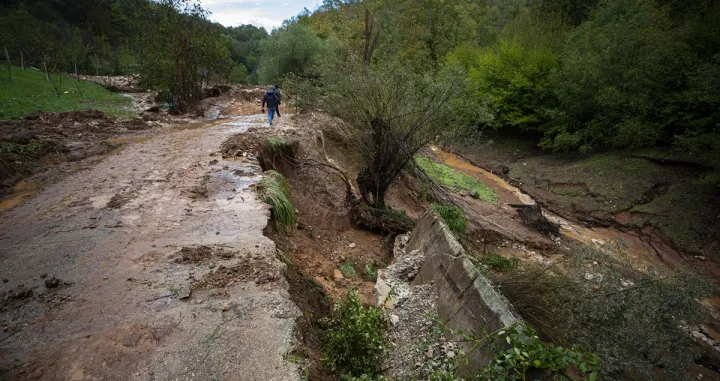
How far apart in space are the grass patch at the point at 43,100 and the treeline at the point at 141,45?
6.97 ft

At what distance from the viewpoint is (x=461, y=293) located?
16.2ft

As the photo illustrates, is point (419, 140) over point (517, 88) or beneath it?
beneath

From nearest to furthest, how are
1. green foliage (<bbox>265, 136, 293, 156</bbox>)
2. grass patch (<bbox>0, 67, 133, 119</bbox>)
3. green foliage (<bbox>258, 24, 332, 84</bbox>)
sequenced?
green foliage (<bbox>265, 136, 293, 156</bbox>), grass patch (<bbox>0, 67, 133, 119</bbox>), green foliage (<bbox>258, 24, 332, 84</bbox>)

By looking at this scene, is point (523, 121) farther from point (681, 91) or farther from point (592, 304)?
point (592, 304)

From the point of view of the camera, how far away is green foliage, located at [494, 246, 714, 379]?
11.9 ft

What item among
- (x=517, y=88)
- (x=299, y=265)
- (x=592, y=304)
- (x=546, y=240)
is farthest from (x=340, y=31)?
(x=592, y=304)

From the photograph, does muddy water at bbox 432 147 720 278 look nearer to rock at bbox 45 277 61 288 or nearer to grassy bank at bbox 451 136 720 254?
grassy bank at bbox 451 136 720 254

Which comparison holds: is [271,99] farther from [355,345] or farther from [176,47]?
[355,345]

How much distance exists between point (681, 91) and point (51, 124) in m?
23.2

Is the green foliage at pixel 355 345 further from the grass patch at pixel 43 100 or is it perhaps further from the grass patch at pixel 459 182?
the grass patch at pixel 43 100

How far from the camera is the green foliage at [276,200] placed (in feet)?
23.3

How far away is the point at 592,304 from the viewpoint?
12.8 ft

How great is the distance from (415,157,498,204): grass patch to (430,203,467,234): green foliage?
533 centimetres

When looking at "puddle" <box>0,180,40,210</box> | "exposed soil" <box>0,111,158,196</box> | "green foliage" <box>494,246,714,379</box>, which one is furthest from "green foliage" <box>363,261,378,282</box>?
"exposed soil" <box>0,111,158,196</box>
